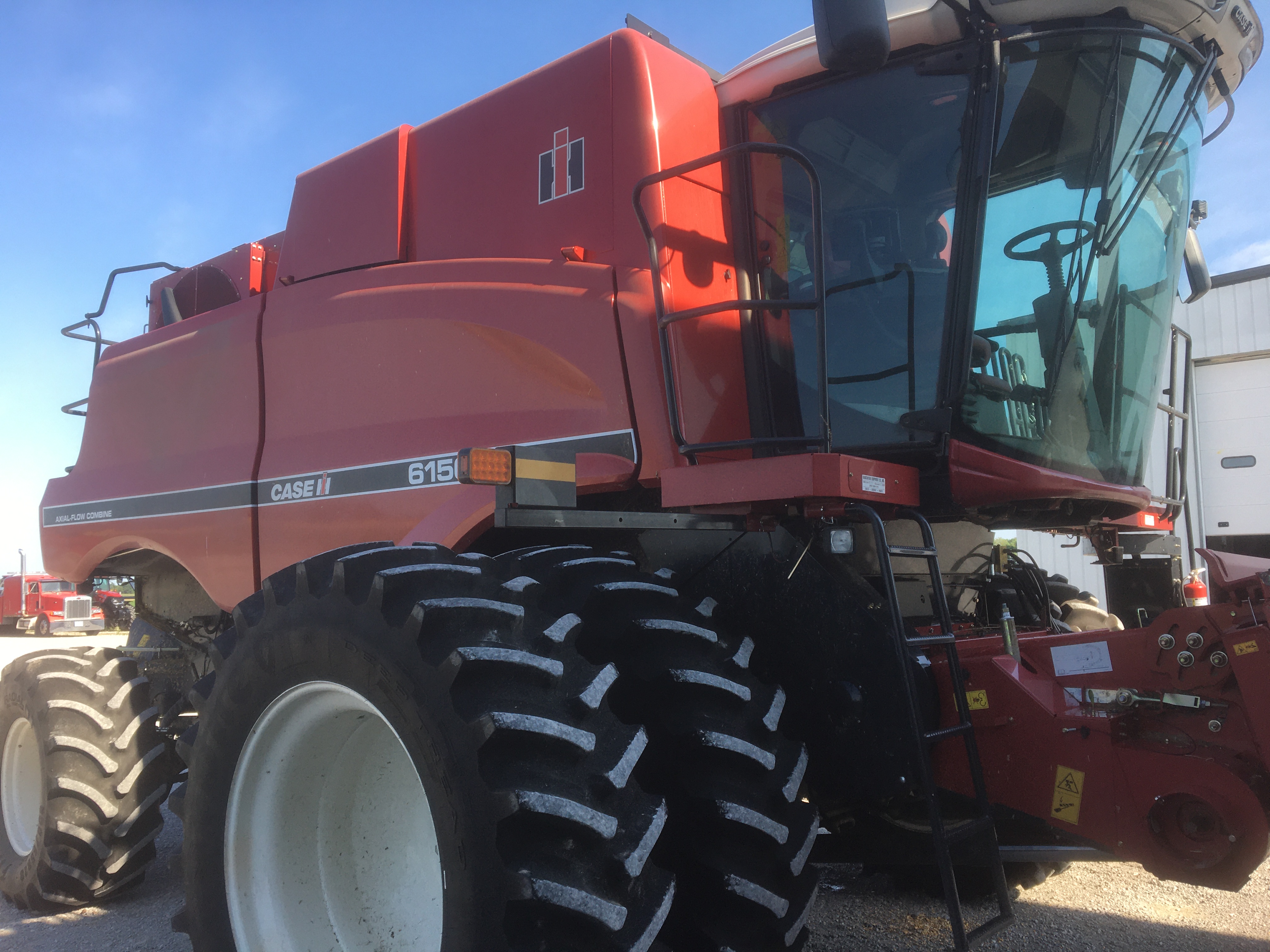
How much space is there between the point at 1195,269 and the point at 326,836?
3857mm

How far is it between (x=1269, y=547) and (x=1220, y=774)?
400 inches

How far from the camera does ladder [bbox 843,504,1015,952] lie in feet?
7.55

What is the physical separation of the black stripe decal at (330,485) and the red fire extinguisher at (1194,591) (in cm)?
273

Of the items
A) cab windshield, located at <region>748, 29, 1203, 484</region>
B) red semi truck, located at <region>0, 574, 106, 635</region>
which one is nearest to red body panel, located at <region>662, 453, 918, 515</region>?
cab windshield, located at <region>748, 29, 1203, 484</region>

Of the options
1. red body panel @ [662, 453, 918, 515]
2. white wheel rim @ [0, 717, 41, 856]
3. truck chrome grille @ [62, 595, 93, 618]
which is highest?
red body panel @ [662, 453, 918, 515]

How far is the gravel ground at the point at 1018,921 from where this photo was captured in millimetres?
3309

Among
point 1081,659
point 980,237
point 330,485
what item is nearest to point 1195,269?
point 980,237

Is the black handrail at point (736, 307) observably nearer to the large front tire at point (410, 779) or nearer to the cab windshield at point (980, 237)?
the cab windshield at point (980, 237)

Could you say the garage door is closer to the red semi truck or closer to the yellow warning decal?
the yellow warning decal

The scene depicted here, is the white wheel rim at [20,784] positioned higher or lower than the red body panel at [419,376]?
lower

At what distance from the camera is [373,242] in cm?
390

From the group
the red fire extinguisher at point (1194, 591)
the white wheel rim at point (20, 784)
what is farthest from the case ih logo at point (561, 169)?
the white wheel rim at point (20, 784)

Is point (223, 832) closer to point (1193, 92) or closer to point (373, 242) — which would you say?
point (373, 242)

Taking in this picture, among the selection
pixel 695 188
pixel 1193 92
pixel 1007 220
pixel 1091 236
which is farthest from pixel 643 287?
pixel 1193 92
